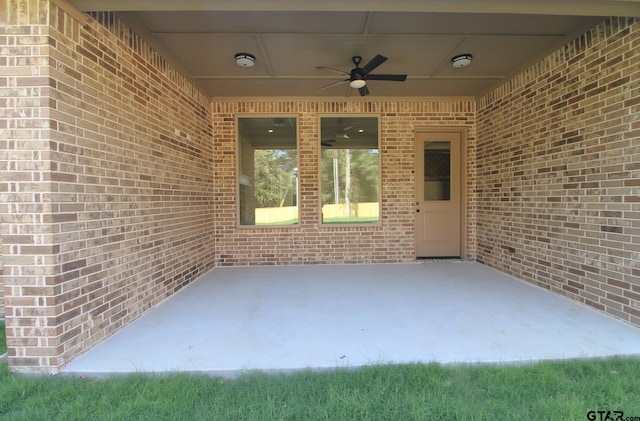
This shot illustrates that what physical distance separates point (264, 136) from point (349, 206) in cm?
211

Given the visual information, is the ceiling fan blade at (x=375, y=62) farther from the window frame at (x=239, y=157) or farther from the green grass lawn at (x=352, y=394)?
the green grass lawn at (x=352, y=394)

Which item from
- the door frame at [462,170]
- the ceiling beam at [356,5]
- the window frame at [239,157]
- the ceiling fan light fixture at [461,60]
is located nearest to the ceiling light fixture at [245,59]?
the ceiling beam at [356,5]

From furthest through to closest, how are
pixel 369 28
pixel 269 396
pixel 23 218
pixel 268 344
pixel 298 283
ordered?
pixel 298 283 < pixel 369 28 < pixel 268 344 < pixel 23 218 < pixel 269 396

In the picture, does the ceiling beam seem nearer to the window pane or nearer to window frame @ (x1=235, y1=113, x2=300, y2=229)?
window frame @ (x1=235, y1=113, x2=300, y2=229)

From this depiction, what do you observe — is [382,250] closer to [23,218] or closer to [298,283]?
[298,283]

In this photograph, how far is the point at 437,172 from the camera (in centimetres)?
589

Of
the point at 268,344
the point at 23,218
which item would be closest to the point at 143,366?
the point at 268,344

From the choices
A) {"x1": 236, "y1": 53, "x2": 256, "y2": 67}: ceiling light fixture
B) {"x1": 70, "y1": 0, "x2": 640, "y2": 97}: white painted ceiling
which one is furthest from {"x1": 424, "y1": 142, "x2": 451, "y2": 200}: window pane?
{"x1": 236, "y1": 53, "x2": 256, "y2": 67}: ceiling light fixture

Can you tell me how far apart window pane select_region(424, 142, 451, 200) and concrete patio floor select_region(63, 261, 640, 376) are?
2043 millimetres

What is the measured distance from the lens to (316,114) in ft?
18.3

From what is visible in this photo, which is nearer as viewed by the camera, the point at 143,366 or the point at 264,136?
the point at 143,366

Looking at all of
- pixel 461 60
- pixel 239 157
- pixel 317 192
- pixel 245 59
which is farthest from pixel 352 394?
pixel 239 157

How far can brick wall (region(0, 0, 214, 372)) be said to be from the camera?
85.7 inches

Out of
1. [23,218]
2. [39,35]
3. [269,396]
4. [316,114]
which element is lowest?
[269,396]
